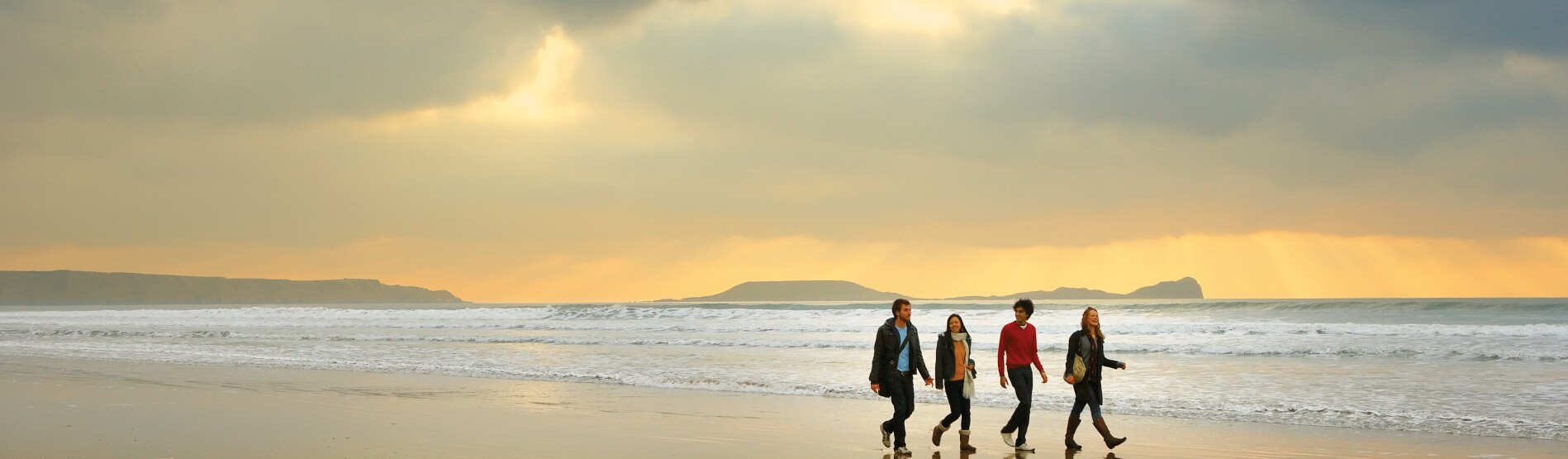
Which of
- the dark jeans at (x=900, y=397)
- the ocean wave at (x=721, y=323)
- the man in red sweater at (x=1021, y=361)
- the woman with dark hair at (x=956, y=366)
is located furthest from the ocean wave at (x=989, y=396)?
the ocean wave at (x=721, y=323)

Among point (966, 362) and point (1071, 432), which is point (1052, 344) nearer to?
point (1071, 432)

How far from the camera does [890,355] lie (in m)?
9.25

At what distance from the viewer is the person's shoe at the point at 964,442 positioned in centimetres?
Result: 980

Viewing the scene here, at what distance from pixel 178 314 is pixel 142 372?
1939 inches

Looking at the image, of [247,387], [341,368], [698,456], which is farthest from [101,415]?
[341,368]

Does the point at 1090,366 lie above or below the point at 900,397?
above

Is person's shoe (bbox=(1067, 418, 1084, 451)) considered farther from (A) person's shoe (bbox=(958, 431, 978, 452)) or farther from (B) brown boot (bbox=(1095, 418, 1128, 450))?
(A) person's shoe (bbox=(958, 431, 978, 452))

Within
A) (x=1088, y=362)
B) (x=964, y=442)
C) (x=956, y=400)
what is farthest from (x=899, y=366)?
(x=1088, y=362)

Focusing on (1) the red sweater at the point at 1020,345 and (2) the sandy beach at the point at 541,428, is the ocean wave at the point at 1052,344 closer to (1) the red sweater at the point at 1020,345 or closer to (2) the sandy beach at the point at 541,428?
(2) the sandy beach at the point at 541,428

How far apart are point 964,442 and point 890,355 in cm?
145

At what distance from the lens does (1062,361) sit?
71.9 feet

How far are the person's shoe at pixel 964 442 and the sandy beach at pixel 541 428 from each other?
85 millimetres

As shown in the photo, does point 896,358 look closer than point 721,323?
Yes

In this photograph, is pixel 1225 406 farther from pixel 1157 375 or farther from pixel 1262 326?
pixel 1262 326
